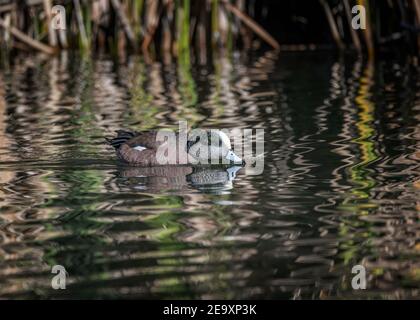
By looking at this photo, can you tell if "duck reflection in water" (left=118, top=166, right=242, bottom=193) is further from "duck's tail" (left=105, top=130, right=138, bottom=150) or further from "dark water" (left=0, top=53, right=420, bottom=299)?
"duck's tail" (left=105, top=130, right=138, bottom=150)

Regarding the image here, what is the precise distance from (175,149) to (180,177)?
1.11ft

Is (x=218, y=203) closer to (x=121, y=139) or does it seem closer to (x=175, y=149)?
(x=175, y=149)

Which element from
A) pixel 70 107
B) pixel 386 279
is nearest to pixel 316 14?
pixel 70 107

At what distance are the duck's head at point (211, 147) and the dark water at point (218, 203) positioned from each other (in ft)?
0.60

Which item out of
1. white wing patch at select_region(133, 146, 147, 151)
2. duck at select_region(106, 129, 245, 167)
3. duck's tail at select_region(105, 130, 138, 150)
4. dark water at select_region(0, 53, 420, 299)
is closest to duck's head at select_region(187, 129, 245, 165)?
duck at select_region(106, 129, 245, 167)

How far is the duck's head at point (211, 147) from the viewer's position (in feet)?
24.5

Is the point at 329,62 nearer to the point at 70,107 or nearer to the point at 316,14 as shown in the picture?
the point at 316,14

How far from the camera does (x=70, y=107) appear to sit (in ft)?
36.6

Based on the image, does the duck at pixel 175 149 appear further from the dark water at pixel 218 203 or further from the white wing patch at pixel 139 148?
the dark water at pixel 218 203

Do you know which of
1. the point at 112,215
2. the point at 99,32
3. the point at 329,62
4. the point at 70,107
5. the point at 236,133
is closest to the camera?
the point at 112,215

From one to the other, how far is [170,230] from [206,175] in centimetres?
161

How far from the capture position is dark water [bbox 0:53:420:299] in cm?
498

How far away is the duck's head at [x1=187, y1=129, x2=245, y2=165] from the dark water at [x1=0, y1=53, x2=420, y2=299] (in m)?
0.18

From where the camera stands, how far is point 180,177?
7328 mm
